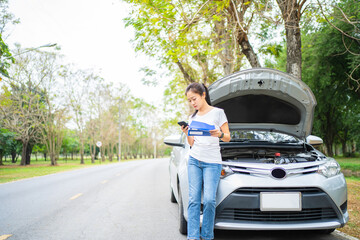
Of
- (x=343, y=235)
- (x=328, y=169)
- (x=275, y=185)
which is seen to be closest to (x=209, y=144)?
(x=275, y=185)

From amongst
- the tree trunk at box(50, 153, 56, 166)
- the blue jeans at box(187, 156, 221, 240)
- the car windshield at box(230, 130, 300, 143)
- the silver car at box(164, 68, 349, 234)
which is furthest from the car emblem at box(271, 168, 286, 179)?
the tree trunk at box(50, 153, 56, 166)

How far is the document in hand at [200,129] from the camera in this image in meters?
3.05

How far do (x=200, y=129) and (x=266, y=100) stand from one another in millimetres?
1944

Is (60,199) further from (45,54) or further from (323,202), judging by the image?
(45,54)

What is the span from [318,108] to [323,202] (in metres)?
23.1

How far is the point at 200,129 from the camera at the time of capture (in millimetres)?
3059

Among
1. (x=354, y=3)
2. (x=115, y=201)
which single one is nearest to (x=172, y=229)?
(x=115, y=201)

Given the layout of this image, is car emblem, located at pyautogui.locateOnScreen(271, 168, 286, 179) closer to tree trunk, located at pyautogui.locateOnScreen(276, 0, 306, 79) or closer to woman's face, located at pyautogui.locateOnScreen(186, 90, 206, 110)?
woman's face, located at pyautogui.locateOnScreen(186, 90, 206, 110)

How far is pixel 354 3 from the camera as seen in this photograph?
1412 cm

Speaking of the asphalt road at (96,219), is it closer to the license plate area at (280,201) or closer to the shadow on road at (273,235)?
the shadow on road at (273,235)

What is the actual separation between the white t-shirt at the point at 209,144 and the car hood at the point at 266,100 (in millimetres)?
977

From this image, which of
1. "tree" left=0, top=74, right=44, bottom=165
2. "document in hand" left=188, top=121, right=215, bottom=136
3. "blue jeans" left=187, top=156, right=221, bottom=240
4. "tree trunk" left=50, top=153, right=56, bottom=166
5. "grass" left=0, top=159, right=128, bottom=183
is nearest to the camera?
"document in hand" left=188, top=121, right=215, bottom=136

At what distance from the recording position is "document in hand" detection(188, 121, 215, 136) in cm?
305

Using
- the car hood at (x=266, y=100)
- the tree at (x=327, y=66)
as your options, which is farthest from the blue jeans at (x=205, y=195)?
the tree at (x=327, y=66)
